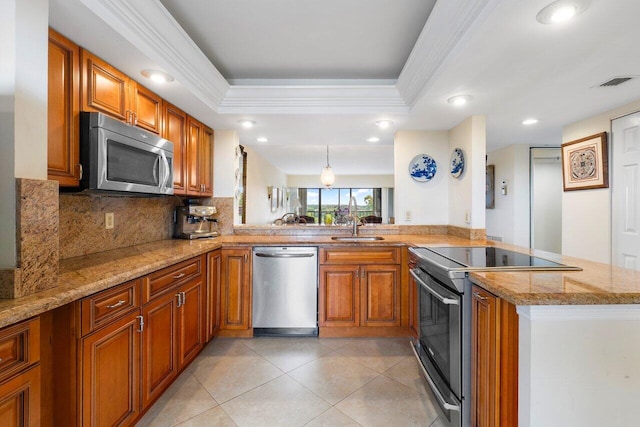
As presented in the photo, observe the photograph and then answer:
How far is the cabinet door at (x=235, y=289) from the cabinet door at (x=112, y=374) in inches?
43.5

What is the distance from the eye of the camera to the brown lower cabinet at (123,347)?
3.78 feet

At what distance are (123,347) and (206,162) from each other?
77.2 inches

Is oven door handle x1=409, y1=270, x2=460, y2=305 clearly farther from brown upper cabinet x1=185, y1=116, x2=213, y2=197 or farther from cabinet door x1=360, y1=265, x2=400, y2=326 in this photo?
brown upper cabinet x1=185, y1=116, x2=213, y2=197

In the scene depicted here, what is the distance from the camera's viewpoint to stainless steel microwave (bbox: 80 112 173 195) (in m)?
1.52

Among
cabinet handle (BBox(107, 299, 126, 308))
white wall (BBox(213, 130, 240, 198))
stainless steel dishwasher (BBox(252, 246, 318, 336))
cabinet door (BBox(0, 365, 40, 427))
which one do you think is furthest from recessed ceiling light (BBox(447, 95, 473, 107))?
cabinet door (BBox(0, 365, 40, 427))

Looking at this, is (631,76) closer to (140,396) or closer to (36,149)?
(36,149)

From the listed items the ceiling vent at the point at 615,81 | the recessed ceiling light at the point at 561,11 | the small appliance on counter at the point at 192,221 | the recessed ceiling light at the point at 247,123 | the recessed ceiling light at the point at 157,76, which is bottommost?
the small appliance on counter at the point at 192,221

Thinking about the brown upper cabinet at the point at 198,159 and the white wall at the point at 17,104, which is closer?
the white wall at the point at 17,104

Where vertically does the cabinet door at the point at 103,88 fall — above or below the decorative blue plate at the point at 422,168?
above

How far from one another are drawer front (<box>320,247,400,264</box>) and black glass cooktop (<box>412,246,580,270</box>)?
20.4 inches

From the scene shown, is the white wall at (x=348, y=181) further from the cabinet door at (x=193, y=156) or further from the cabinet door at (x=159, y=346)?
the cabinet door at (x=159, y=346)

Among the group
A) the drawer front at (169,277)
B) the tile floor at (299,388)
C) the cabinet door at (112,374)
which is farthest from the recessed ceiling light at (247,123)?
the tile floor at (299,388)

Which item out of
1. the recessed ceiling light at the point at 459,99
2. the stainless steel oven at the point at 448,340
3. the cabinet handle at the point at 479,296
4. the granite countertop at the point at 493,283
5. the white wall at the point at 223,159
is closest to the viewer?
the granite countertop at the point at 493,283

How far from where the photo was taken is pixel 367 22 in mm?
1827
